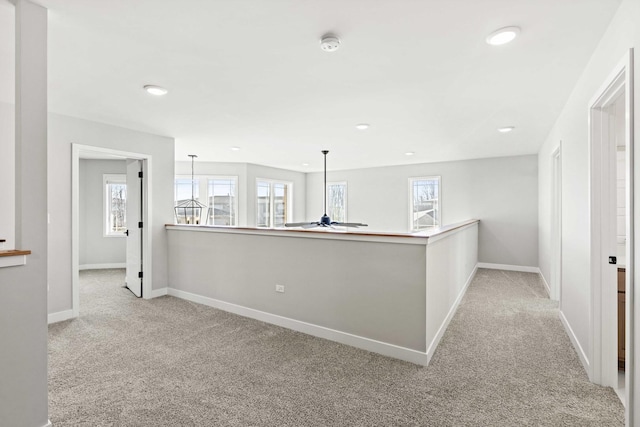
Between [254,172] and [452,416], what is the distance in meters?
6.97

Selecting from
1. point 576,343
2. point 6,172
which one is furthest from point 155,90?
point 576,343

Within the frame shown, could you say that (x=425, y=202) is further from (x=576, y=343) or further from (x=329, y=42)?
(x=329, y=42)

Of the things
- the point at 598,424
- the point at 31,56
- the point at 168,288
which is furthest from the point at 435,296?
the point at 168,288

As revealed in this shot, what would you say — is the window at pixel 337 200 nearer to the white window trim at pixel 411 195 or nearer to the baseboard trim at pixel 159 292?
the white window trim at pixel 411 195

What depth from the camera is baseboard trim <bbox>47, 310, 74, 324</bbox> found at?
12.3 feet

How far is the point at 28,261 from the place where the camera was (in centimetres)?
180

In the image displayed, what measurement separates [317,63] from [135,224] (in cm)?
389

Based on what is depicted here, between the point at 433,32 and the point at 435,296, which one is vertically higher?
the point at 433,32

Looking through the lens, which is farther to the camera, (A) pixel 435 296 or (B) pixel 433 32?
(A) pixel 435 296

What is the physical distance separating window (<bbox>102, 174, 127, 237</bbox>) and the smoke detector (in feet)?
21.7

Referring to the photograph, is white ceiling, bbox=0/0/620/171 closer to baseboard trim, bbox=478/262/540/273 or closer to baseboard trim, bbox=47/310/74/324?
baseboard trim, bbox=47/310/74/324

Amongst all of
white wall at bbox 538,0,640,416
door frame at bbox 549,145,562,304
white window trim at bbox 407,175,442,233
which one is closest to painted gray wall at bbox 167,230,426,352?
white wall at bbox 538,0,640,416

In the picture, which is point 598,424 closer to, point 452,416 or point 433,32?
point 452,416

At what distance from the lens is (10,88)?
9.30 ft
